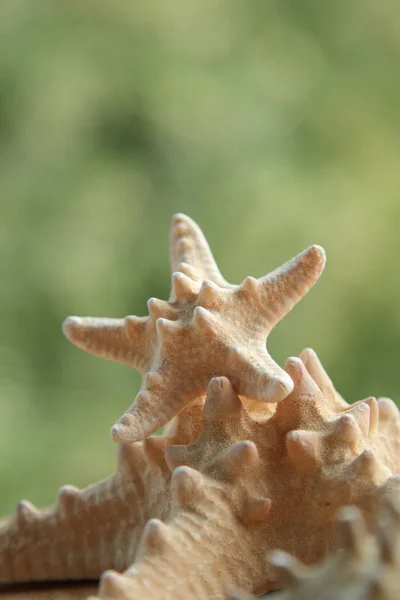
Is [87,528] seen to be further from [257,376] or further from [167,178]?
[167,178]

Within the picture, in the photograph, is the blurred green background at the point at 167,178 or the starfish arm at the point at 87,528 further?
the blurred green background at the point at 167,178

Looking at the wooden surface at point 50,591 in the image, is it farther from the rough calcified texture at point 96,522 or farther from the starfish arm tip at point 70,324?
the starfish arm tip at point 70,324

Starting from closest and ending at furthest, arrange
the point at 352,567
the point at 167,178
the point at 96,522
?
the point at 352,567, the point at 96,522, the point at 167,178

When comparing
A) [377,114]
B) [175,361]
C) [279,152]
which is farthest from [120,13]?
[175,361]

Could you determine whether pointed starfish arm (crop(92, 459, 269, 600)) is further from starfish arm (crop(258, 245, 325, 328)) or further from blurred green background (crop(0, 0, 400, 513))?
blurred green background (crop(0, 0, 400, 513))

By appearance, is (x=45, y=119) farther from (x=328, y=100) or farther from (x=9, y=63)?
(x=328, y=100)

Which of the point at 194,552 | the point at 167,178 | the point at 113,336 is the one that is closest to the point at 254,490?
the point at 194,552

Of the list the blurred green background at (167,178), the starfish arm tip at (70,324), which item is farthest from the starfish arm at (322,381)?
the blurred green background at (167,178)
